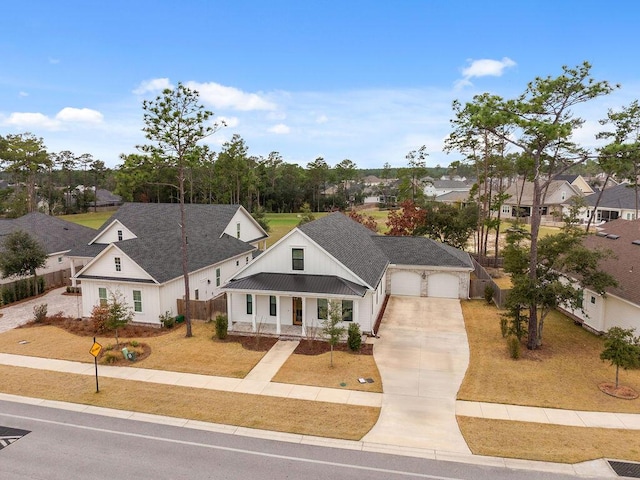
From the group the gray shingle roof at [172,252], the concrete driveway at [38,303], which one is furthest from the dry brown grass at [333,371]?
the concrete driveway at [38,303]

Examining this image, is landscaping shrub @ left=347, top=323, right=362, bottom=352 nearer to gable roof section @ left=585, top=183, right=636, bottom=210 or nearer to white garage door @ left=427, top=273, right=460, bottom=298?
white garage door @ left=427, top=273, right=460, bottom=298

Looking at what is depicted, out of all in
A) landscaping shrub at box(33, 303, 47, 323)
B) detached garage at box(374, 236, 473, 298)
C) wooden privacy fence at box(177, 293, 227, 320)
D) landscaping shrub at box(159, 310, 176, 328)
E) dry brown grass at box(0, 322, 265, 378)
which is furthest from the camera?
detached garage at box(374, 236, 473, 298)

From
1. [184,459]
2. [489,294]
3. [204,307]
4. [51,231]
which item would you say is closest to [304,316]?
[204,307]

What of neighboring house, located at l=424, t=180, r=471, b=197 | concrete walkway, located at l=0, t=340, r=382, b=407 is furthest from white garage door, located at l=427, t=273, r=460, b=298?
neighboring house, located at l=424, t=180, r=471, b=197

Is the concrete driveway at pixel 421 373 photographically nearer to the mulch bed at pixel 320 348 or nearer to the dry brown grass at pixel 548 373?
the mulch bed at pixel 320 348

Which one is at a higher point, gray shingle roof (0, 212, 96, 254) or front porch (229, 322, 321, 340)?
gray shingle roof (0, 212, 96, 254)
